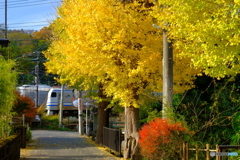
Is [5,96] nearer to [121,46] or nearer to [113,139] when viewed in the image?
[121,46]

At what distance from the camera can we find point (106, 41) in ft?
53.7

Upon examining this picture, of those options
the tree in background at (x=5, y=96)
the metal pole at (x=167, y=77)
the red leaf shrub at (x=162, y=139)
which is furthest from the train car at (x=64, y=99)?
the red leaf shrub at (x=162, y=139)

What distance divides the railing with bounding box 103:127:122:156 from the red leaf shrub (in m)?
7.81

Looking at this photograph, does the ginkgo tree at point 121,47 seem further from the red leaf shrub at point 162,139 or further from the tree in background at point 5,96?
the red leaf shrub at point 162,139

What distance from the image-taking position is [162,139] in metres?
12.0

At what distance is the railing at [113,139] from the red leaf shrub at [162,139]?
7.81m

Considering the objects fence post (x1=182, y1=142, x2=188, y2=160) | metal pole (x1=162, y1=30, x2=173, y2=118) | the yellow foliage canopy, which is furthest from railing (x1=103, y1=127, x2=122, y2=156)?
fence post (x1=182, y1=142, x2=188, y2=160)

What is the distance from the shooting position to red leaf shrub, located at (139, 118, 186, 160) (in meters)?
11.9

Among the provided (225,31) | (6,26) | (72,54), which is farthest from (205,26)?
(6,26)

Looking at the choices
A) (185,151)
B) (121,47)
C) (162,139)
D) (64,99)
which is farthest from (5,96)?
(64,99)

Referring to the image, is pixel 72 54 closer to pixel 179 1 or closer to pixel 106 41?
pixel 106 41

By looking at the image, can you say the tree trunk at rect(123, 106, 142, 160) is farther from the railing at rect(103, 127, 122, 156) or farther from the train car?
the train car

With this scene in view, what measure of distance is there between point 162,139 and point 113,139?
9476 mm

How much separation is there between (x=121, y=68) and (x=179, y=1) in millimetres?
6553
